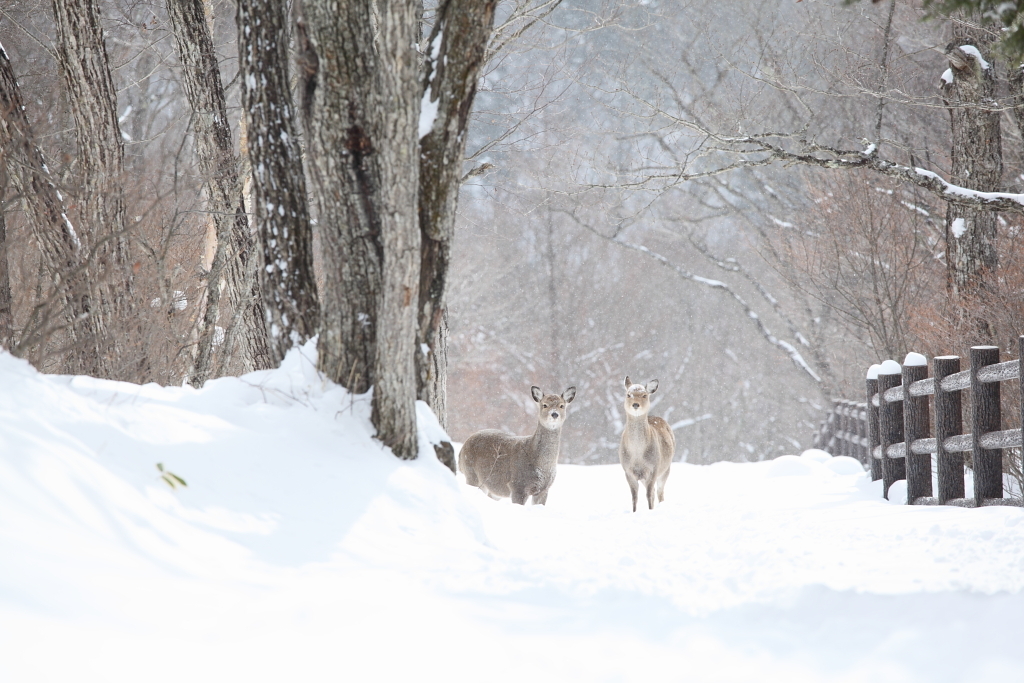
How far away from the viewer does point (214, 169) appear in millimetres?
9500

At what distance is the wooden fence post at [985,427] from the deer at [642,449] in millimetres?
3980

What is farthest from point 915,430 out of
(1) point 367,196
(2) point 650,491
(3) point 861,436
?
(3) point 861,436

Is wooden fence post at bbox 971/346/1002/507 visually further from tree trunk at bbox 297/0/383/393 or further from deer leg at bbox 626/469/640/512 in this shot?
tree trunk at bbox 297/0/383/393

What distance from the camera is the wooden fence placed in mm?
7305

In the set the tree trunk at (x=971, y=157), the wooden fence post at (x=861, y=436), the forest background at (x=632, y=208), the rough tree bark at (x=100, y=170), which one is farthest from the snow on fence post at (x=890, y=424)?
the rough tree bark at (x=100, y=170)

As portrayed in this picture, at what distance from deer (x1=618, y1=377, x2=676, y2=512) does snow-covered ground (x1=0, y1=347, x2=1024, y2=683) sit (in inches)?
193

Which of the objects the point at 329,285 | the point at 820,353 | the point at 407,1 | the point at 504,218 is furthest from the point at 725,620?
the point at 504,218

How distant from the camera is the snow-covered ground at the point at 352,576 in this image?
286cm

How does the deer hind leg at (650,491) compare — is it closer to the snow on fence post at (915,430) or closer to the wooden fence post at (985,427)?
the snow on fence post at (915,430)

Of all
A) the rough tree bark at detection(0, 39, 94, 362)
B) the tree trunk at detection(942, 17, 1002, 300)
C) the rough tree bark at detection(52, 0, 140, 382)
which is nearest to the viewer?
the rough tree bark at detection(0, 39, 94, 362)

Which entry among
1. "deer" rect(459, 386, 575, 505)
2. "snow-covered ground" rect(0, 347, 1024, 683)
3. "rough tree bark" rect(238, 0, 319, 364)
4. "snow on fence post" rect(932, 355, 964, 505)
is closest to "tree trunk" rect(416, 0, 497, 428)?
"rough tree bark" rect(238, 0, 319, 364)

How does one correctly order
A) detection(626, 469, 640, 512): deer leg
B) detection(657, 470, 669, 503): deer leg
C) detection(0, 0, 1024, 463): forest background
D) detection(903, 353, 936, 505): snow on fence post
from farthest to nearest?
detection(657, 470, 669, 503): deer leg < detection(626, 469, 640, 512): deer leg < detection(0, 0, 1024, 463): forest background < detection(903, 353, 936, 505): snow on fence post

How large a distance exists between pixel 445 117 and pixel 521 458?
16.6 ft

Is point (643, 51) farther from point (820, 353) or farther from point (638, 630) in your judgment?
point (638, 630)
